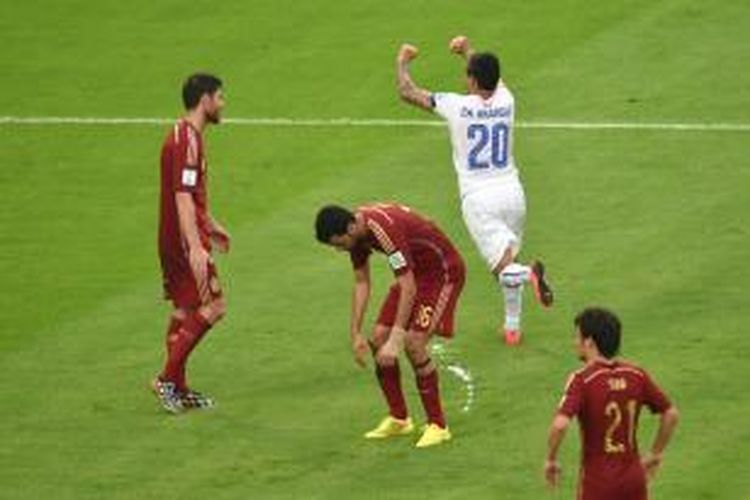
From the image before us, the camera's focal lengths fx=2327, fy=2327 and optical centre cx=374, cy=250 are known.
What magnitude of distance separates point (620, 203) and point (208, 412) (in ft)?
22.8

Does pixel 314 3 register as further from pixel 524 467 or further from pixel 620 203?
pixel 524 467

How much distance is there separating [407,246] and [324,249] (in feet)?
19.6

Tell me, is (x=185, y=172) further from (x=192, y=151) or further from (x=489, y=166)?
(x=489, y=166)

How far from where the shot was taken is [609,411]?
14.7 meters

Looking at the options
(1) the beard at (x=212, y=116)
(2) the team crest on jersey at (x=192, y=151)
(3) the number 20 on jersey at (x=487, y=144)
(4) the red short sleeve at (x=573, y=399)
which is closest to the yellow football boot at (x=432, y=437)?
(2) the team crest on jersey at (x=192, y=151)

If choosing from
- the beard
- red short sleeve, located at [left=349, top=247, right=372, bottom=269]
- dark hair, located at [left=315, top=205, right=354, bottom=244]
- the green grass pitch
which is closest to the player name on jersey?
the green grass pitch

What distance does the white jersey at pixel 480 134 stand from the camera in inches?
798

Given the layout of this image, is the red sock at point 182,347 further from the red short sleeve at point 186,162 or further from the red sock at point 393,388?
the red sock at point 393,388

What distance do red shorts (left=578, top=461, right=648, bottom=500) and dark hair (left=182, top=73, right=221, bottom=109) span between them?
5.83m

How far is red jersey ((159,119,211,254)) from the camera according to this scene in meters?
19.0

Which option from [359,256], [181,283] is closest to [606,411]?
[359,256]

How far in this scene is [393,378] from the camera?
18312mm

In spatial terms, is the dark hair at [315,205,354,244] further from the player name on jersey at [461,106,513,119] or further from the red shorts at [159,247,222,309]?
the player name on jersey at [461,106,513,119]

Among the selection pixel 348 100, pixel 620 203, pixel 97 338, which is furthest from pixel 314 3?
pixel 97 338
